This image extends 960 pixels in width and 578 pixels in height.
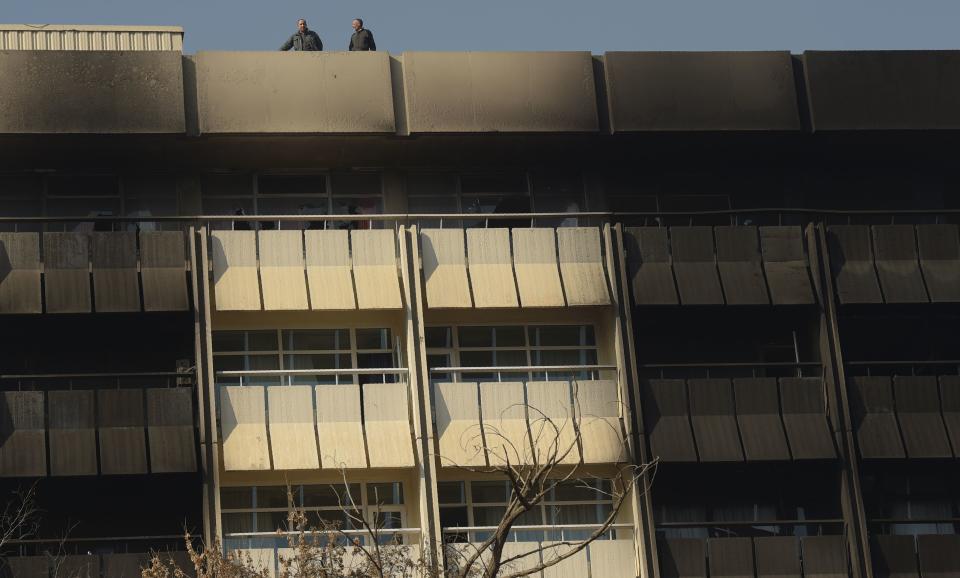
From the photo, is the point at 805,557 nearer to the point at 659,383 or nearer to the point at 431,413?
the point at 659,383

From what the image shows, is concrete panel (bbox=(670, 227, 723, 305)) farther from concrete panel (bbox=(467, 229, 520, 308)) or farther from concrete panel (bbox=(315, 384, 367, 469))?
concrete panel (bbox=(315, 384, 367, 469))

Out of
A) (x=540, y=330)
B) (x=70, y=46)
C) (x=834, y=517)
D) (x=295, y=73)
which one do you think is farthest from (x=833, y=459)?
(x=70, y=46)

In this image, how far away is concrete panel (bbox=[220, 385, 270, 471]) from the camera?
39.1 m

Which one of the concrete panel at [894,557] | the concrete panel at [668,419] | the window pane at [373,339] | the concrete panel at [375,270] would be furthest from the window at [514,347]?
the concrete panel at [894,557]

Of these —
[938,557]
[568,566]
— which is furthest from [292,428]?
[938,557]

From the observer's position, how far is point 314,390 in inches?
1570

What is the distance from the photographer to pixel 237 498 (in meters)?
40.5

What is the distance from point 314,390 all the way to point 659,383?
7.02 meters

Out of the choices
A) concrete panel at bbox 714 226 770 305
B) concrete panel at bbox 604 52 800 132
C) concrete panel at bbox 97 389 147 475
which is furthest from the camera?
concrete panel at bbox 604 52 800 132

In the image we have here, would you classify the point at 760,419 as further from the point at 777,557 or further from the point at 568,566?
the point at 568,566

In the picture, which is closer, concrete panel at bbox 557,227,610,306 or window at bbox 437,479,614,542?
window at bbox 437,479,614,542

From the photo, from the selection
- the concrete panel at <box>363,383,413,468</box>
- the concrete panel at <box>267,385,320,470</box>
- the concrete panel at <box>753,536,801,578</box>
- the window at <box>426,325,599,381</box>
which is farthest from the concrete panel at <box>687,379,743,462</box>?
the concrete panel at <box>267,385,320,470</box>

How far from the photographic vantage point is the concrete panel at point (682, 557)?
39.6m

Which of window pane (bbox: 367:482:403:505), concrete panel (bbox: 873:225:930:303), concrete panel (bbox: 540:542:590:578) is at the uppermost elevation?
concrete panel (bbox: 873:225:930:303)
